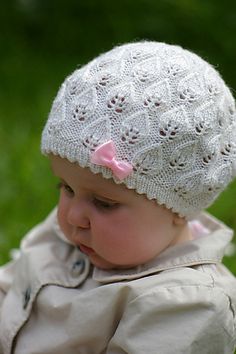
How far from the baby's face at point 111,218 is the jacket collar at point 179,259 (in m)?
0.03

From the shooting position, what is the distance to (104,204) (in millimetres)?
1876

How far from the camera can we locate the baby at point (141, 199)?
179cm

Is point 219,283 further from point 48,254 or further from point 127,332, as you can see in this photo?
point 48,254

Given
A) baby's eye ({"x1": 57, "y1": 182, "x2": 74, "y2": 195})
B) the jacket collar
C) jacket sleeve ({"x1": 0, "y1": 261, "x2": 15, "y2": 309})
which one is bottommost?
jacket sleeve ({"x1": 0, "y1": 261, "x2": 15, "y2": 309})

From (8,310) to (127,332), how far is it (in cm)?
45

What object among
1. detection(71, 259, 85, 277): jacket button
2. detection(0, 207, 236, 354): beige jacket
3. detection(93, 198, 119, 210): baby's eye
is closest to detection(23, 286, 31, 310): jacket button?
detection(0, 207, 236, 354): beige jacket

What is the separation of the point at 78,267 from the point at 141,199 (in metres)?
0.35

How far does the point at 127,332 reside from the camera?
1.81 m

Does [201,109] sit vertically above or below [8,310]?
above

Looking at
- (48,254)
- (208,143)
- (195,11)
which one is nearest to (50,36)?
(195,11)

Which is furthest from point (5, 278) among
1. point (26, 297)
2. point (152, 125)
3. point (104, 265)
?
point (152, 125)

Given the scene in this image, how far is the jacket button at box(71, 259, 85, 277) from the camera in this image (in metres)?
2.08

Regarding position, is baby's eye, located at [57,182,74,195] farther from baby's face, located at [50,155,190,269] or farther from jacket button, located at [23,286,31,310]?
jacket button, located at [23,286,31,310]

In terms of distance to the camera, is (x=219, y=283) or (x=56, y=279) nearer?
(x=219, y=283)
